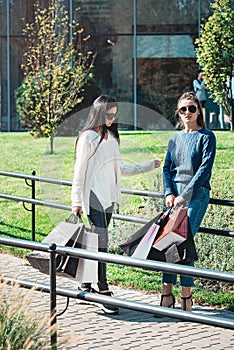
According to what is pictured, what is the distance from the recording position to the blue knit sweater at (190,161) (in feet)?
25.5

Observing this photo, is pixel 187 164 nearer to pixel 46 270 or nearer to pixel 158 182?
pixel 46 270

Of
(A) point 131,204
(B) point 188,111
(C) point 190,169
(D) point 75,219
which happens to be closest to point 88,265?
(D) point 75,219

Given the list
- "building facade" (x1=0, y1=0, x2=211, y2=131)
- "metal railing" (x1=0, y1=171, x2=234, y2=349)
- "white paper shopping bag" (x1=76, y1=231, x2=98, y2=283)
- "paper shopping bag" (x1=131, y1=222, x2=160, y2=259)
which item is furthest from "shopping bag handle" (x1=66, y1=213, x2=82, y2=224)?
"building facade" (x1=0, y1=0, x2=211, y2=131)

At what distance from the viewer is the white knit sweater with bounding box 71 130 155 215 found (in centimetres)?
806

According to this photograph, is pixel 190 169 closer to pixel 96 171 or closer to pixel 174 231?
pixel 174 231

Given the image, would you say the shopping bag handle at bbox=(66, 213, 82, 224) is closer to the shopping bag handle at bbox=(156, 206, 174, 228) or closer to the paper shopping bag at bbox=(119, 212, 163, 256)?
the paper shopping bag at bbox=(119, 212, 163, 256)

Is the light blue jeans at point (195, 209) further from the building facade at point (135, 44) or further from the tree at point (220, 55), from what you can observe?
the building facade at point (135, 44)

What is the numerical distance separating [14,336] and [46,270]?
1.85m

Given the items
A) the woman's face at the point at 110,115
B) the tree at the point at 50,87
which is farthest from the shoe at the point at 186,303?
the tree at the point at 50,87

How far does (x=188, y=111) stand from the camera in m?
7.86

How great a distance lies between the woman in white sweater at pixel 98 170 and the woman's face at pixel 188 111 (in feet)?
1.98

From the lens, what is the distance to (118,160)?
27.0 feet

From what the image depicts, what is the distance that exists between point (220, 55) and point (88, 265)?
12.7m

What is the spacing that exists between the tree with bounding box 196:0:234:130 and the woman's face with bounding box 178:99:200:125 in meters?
11.9
